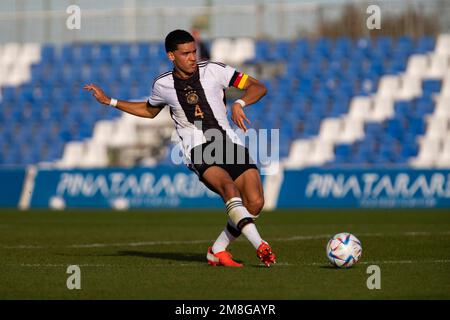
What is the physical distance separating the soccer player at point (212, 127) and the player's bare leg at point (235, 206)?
0.04 ft

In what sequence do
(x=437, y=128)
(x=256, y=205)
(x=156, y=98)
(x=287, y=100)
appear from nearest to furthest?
(x=256, y=205) < (x=156, y=98) < (x=437, y=128) < (x=287, y=100)

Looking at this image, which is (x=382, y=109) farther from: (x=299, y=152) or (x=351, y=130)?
(x=299, y=152)

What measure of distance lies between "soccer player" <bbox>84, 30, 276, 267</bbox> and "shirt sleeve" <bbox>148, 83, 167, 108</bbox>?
76 mm

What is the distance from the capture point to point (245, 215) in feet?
33.5

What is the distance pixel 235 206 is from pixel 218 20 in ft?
76.3

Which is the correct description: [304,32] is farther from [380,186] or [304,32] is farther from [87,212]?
[87,212]

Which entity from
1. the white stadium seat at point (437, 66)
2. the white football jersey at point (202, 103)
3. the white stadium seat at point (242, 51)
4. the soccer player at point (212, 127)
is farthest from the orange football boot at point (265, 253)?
the white stadium seat at point (242, 51)

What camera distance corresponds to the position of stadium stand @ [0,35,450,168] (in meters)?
28.3

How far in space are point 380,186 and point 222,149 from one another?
13.9 m

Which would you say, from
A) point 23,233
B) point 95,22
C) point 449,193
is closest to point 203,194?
point 449,193

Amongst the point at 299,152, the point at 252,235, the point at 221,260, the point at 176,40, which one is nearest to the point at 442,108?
the point at 299,152

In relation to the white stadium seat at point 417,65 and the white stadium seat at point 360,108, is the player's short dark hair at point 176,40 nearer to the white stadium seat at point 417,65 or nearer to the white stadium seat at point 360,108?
the white stadium seat at point 360,108

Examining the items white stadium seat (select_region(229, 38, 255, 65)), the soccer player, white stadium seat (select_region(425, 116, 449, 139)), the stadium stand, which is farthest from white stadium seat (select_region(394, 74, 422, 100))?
the soccer player

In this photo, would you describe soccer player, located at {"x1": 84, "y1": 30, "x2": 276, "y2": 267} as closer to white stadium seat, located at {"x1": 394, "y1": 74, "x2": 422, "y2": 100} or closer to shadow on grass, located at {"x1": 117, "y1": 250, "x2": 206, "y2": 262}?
shadow on grass, located at {"x1": 117, "y1": 250, "x2": 206, "y2": 262}
